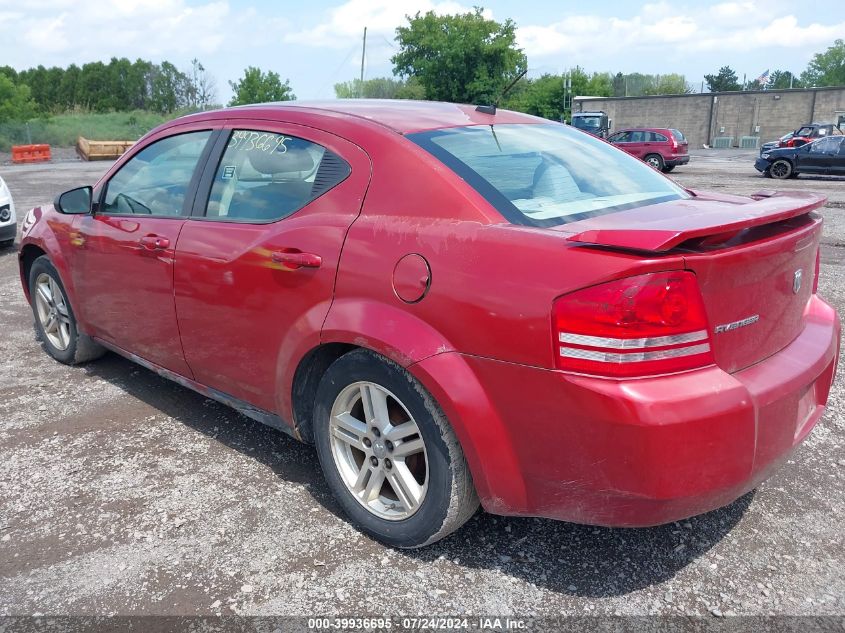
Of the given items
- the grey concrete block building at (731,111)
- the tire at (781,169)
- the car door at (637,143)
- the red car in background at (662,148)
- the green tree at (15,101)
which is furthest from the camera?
the green tree at (15,101)

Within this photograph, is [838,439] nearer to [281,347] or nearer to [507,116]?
[507,116]

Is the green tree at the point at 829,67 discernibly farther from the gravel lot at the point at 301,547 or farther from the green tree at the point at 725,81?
the gravel lot at the point at 301,547

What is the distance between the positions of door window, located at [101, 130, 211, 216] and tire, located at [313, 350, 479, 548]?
1401 mm

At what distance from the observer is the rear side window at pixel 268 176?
2.91 meters

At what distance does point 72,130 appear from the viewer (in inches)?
1708

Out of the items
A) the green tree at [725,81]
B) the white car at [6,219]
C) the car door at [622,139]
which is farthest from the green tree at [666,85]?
the white car at [6,219]

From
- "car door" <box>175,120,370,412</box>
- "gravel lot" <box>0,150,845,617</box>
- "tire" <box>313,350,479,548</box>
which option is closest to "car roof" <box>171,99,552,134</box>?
"car door" <box>175,120,370,412</box>

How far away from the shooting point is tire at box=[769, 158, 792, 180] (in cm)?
2109

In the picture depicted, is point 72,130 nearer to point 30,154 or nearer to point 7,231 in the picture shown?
point 30,154

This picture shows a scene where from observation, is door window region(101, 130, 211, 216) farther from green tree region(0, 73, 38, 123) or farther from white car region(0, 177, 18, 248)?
green tree region(0, 73, 38, 123)

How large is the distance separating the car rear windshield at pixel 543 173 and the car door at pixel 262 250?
41 cm

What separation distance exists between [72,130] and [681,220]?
48.0 m

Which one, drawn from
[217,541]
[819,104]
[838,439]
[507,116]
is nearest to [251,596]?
[217,541]

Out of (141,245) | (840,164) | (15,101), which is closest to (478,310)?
(141,245)
